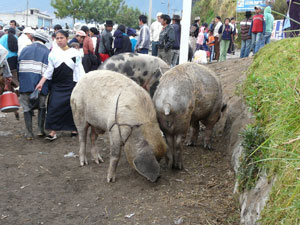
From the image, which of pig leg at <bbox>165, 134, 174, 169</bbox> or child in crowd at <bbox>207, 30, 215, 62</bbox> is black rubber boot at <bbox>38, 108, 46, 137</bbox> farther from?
child in crowd at <bbox>207, 30, 215, 62</bbox>

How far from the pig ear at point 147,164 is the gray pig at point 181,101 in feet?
2.05

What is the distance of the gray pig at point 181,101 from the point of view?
16.2 ft

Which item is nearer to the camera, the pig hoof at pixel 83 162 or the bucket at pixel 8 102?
the pig hoof at pixel 83 162

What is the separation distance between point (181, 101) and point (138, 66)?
8.11 feet

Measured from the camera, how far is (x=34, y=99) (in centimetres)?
648

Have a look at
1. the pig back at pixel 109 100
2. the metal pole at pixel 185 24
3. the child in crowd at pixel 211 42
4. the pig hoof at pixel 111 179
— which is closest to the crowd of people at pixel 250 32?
the child in crowd at pixel 211 42

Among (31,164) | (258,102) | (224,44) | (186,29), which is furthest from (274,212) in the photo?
(224,44)

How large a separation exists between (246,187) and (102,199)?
197cm

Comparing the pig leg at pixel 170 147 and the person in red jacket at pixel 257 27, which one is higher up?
the person in red jacket at pixel 257 27

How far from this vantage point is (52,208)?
14.0 ft

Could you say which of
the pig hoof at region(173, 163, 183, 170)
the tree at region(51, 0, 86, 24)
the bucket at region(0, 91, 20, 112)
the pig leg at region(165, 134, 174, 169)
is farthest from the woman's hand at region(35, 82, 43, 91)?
the tree at region(51, 0, 86, 24)

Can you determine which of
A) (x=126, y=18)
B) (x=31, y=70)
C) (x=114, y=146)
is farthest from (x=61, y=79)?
(x=126, y=18)

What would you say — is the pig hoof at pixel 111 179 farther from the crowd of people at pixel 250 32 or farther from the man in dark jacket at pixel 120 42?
the crowd of people at pixel 250 32

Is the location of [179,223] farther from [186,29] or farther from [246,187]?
[186,29]
